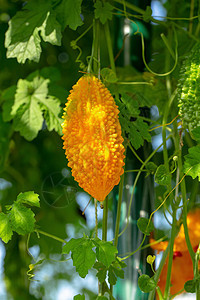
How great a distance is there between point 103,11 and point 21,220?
0.46 metres

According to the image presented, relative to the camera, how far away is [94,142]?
844 millimetres

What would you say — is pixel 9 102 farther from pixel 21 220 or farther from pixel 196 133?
pixel 196 133

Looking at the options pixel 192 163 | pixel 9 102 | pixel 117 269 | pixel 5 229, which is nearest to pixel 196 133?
pixel 192 163

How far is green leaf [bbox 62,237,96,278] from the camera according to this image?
844 mm

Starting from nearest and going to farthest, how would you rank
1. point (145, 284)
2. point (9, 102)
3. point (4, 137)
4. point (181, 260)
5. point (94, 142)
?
point (94, 142) < point (145, 284) < point (181, 260) < point (9, 102) < point (4, 137)

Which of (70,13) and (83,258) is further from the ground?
(70,13)

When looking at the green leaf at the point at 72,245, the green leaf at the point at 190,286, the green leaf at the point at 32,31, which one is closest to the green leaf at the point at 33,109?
the green leaf at the point at 32,31

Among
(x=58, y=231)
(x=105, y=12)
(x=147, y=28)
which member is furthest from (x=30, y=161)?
(x=105, y=12)

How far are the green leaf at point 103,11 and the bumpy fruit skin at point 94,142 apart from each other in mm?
199

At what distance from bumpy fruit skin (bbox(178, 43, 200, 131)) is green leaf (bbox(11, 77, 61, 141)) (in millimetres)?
324

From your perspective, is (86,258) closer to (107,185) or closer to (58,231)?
(107,185)

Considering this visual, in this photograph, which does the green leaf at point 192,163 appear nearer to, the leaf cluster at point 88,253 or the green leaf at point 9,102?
the leaf cluster at point 88,253

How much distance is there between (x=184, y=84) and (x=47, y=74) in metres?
0.48

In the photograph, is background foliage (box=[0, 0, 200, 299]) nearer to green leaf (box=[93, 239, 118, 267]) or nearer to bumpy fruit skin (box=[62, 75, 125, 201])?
green leaf (box=[93, 239, 118, 267])
